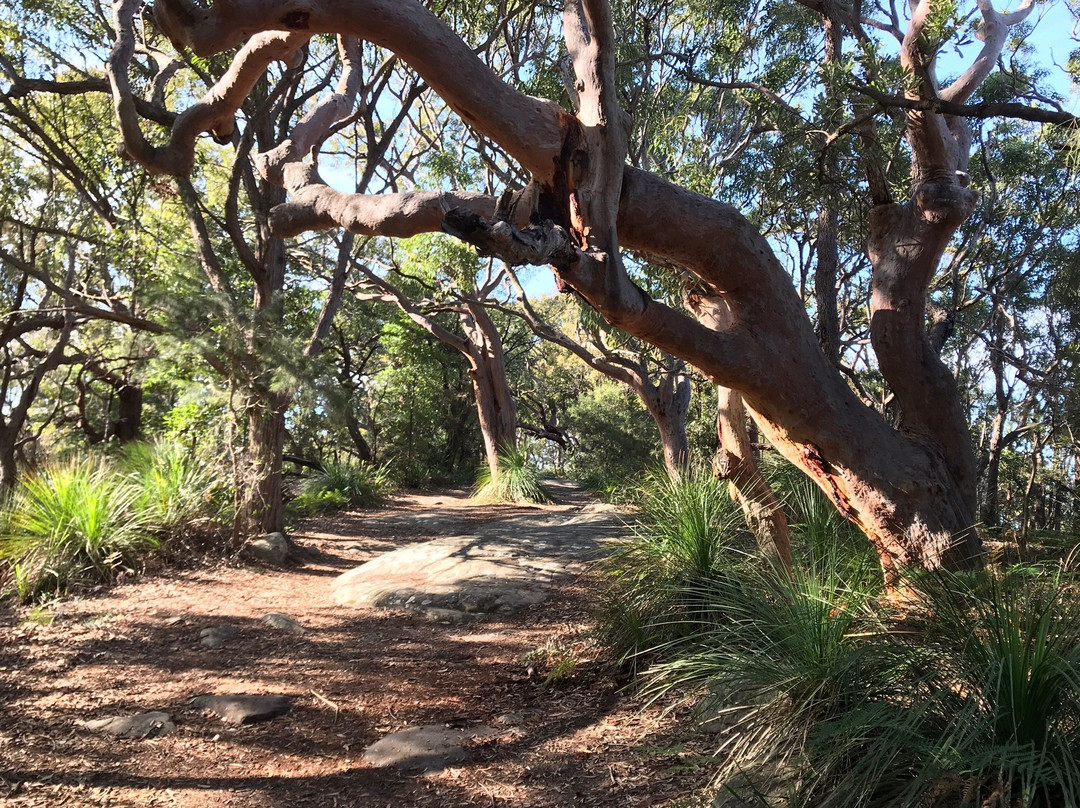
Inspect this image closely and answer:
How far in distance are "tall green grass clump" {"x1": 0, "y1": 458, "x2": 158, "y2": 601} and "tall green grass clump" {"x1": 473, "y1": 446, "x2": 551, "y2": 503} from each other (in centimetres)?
842

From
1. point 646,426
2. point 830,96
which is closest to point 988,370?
point 646,426

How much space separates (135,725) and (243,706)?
1.88 feet

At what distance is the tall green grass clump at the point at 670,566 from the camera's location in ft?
16.2

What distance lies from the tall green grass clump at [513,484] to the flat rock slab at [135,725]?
11.1m

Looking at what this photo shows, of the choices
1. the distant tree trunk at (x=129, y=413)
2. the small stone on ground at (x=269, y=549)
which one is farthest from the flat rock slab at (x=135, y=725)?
the distant tree trunk at (x=129, y=413)

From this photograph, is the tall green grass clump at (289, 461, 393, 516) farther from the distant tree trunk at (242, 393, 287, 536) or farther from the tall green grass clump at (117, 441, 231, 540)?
the distant tree trunk at (242, 393, 287, 536)

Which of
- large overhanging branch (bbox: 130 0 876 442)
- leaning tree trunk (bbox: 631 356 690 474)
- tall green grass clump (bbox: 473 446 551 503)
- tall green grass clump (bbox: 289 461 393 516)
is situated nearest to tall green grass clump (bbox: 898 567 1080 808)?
large overhanging branch (bbox: 130 0 876 442)

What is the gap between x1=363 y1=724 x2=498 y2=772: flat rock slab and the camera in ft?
12.9

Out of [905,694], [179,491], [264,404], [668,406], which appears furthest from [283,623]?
[668,406]

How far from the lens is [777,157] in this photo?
7172mm

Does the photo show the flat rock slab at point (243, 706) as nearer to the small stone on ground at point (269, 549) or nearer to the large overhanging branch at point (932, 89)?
Answer: the small stone on ground at point (269, 549)

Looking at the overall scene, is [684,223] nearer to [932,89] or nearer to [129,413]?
[932,89]

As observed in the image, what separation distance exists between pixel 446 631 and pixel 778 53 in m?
9.49

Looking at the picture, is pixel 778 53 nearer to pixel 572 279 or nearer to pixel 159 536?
pixel 572 279
